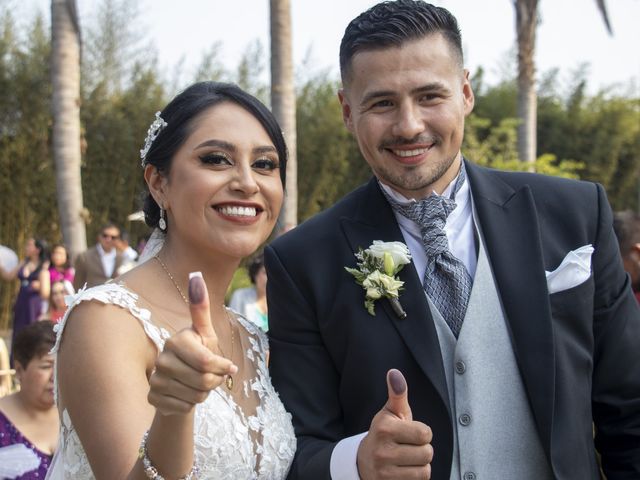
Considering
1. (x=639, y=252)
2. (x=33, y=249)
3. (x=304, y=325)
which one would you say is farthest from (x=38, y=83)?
(x=304, y=325)

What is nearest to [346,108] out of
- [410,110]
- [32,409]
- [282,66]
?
[410,110]

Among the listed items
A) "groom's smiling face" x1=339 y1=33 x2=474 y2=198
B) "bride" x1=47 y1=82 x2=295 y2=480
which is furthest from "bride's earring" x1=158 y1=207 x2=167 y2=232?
"groom's smiling face" x1=339 y1=33 x2=474 y2=198

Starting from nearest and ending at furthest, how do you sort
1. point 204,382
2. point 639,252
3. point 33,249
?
point 204,382
point 639,252
point 33,249

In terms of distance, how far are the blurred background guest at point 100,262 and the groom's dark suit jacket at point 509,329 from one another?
20.8 feet

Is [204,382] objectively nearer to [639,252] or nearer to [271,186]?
[271,186]

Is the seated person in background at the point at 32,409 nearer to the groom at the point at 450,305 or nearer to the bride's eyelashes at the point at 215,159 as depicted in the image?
the groom at the point at 450,305

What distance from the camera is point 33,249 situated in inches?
379

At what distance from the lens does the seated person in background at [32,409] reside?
149 inches

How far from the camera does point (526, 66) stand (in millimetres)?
11289

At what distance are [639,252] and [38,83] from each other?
1115cm

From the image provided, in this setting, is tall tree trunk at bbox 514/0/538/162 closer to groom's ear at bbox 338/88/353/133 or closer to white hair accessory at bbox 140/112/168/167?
groom's ear at bbox 338/88/353/133

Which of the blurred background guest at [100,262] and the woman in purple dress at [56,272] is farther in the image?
the woman in purple dress at [56,272]

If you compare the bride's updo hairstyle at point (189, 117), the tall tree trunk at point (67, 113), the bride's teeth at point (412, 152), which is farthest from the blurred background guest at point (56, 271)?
the bride's teeth at point (412, 152)

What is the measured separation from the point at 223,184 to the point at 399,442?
954mm
